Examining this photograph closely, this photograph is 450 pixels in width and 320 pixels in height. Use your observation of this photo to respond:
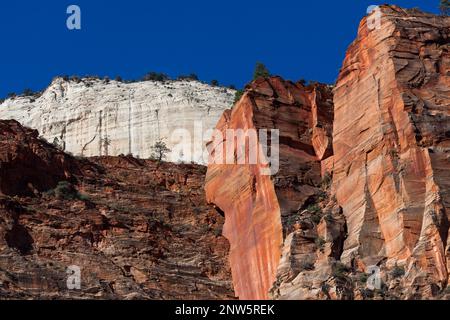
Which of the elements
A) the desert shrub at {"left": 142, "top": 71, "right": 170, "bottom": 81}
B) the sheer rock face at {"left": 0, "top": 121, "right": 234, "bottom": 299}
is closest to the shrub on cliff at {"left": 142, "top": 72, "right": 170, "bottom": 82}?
the desert shrub at {"left": 142, "top": 71, "right": 170, "bottom": 81}

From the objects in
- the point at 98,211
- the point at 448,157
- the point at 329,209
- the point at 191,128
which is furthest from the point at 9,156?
the point at 191,128

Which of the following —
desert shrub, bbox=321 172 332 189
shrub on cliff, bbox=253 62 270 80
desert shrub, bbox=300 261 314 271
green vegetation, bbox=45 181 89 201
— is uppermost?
shrub on cliff, bbox=253 62 270 80

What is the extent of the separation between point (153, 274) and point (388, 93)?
13483 mm

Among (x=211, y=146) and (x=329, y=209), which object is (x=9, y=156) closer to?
(x=211, y=146)

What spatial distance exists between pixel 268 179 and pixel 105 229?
8450mm

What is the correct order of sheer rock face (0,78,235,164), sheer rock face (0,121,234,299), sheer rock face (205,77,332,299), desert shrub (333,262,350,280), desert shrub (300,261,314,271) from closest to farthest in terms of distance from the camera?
desert shrub (333,262,350,280)
desert shrub (300,261,314,271)
sheer rock face (0,121,234,299)
sheer rock face (205,77,332,299)
sheer rock face (0,78,235,164)

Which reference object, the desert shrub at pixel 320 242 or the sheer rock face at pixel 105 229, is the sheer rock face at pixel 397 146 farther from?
the sheer rock face at pixel 105 229

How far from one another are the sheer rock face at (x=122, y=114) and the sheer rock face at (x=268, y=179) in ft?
154

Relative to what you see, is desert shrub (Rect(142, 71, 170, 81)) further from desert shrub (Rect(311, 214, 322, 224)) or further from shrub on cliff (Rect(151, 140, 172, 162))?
desert shrub (Rect(311, 214, 322, 224))

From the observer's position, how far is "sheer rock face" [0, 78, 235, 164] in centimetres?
13650

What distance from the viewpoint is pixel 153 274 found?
77750 mm

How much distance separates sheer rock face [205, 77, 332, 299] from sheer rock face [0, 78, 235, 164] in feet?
154

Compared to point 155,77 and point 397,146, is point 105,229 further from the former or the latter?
point 155,77
